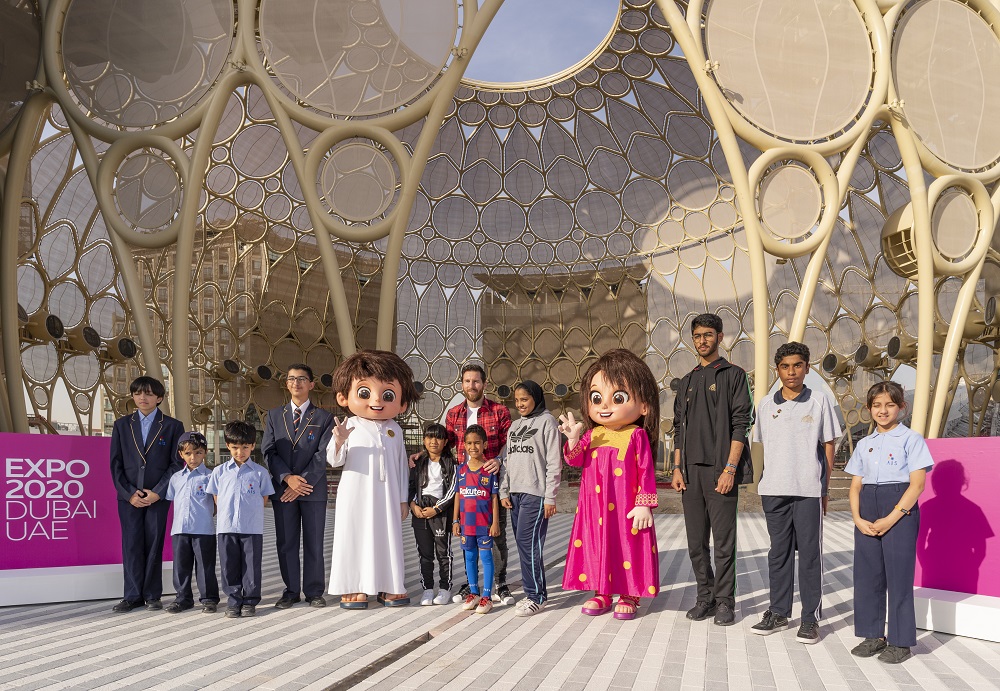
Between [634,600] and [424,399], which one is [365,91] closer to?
[634,600]

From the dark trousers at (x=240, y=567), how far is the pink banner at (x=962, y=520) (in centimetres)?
522

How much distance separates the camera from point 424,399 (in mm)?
28594

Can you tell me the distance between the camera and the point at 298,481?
619 centimetres

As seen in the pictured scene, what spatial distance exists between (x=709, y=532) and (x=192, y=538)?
4.14 meters

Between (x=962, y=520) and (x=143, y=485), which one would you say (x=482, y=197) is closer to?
(x=143, y=485)

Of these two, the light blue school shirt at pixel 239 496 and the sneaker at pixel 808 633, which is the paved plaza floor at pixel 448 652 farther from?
the light blue school shirt at pixel 239 496

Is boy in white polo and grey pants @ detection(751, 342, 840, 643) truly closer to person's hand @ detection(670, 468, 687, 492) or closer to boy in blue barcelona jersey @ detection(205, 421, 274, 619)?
person's hand @ detection(670, 468, 687, 492)

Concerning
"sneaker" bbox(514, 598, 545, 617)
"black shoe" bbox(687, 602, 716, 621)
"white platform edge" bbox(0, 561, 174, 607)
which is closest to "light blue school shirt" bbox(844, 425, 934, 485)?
"black shoe" bbox(687, 602, 716, 621)

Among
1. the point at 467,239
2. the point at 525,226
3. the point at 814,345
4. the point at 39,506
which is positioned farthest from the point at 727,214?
the point at 39,506

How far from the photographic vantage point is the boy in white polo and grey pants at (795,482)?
5.09 m

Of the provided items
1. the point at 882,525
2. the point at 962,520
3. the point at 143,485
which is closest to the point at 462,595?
the point at 143,485

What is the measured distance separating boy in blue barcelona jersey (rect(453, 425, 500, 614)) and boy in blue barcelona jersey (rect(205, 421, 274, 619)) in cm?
160

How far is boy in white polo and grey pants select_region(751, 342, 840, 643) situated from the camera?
509 cm

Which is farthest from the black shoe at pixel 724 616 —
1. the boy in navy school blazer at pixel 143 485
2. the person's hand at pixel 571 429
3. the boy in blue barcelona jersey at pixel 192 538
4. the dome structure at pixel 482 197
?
the dome structure at pixel 482 197
